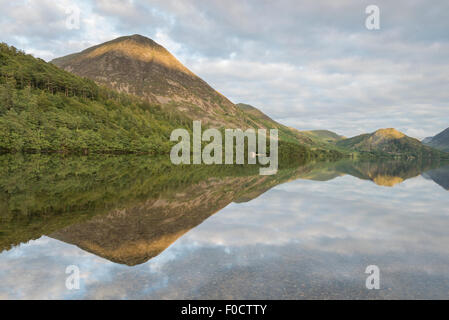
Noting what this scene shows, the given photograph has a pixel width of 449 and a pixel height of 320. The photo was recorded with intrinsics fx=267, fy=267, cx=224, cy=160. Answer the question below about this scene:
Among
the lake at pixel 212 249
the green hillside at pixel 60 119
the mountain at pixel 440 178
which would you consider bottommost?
the lake at pixel 212 249

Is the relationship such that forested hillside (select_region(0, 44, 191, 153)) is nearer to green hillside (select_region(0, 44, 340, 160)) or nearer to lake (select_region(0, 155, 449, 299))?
green hillside (select_region(0, 44, 340, 160))

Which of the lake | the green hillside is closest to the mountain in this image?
the lake

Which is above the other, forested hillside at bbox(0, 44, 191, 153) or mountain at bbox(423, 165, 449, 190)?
forested hillside at bbox(0, 44, 191, 153)

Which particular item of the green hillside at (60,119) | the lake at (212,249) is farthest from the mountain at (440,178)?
the green hillside at (60,119)

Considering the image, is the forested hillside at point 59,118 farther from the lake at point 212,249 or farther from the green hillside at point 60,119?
the lake at point 212,249

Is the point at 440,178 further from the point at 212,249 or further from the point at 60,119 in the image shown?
the point at 60,119

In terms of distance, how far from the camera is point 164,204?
21.8 m

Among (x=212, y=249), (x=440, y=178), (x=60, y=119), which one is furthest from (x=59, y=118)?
(x=440, y=178)

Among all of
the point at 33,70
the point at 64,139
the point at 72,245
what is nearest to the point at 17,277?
the point at 72,245

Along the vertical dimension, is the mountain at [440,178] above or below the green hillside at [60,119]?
below


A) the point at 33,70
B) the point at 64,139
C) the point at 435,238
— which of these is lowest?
the point at 435,238

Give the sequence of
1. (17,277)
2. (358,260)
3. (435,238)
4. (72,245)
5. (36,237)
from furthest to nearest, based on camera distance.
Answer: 1. (435,238)
2. (36,237)
3. (72,245)
4. (358,260)
5. (17,277)

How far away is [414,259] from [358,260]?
259cm
